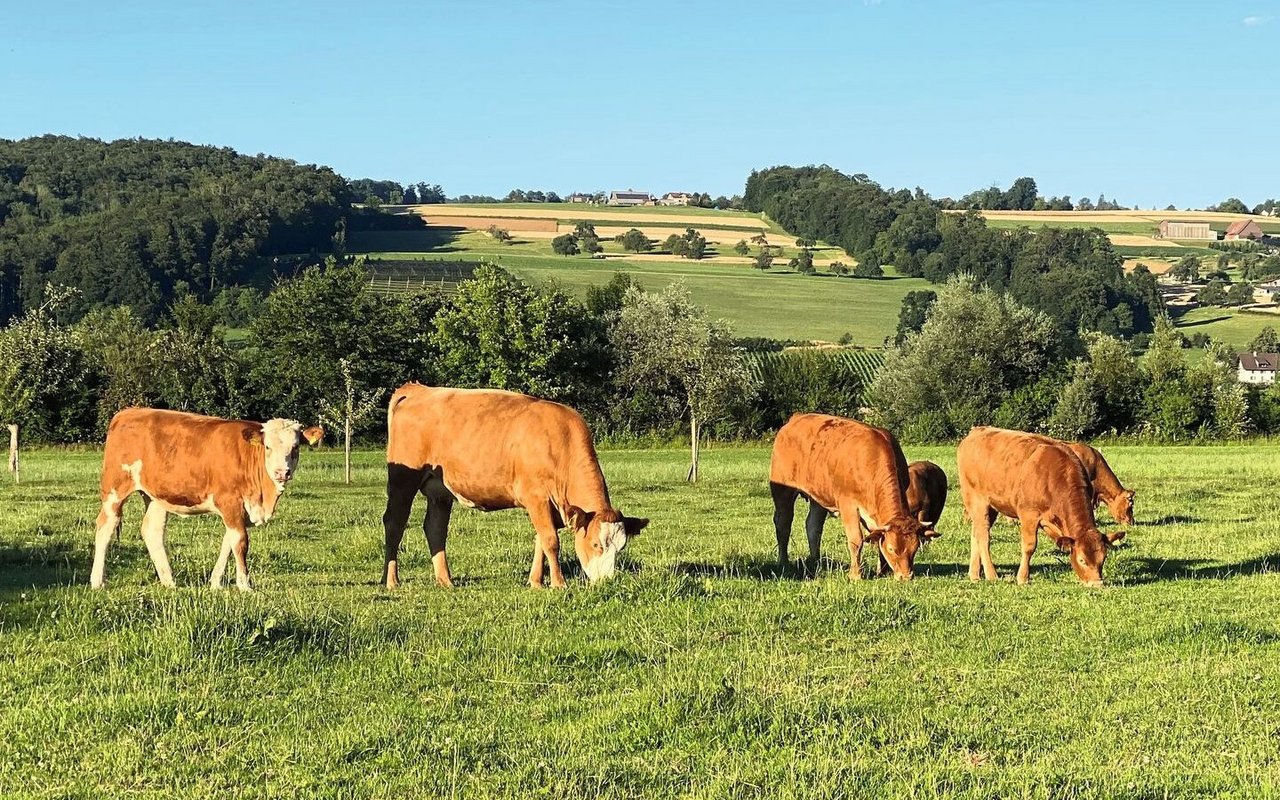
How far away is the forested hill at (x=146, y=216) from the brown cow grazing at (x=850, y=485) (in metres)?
92.5

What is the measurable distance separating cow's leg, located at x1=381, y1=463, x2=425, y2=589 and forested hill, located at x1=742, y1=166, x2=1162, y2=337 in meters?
94.0

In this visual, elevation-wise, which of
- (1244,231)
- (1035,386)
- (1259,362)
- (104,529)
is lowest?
(1259,362)

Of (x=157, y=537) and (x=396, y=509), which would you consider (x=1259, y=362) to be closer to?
(x=396, y=509)

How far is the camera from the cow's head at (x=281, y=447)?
12.5 metres

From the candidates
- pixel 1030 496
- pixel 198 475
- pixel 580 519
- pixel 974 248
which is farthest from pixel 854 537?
pixel 974 248

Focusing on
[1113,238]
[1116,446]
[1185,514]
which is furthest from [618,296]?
[1113,238]

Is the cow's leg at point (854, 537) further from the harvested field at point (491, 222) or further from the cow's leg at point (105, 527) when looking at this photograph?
the harvested field at point (491, 222)

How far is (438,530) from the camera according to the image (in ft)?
45.0

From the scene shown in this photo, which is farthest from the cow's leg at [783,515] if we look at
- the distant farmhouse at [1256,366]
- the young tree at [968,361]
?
the distant farmhouse at [1256,366]

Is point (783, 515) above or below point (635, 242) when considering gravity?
below

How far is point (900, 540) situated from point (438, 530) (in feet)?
18.0

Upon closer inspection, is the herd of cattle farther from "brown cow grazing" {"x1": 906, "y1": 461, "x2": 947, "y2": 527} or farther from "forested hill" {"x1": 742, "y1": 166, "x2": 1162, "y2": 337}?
"forested hill" {"x1": 742, "y1": 166, "x2": 1162, "y2": 337}

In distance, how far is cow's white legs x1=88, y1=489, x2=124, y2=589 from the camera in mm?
12664

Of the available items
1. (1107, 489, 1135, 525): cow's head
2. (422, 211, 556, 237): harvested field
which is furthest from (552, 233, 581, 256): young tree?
(1107, 489, 1135, 525): cow's head
